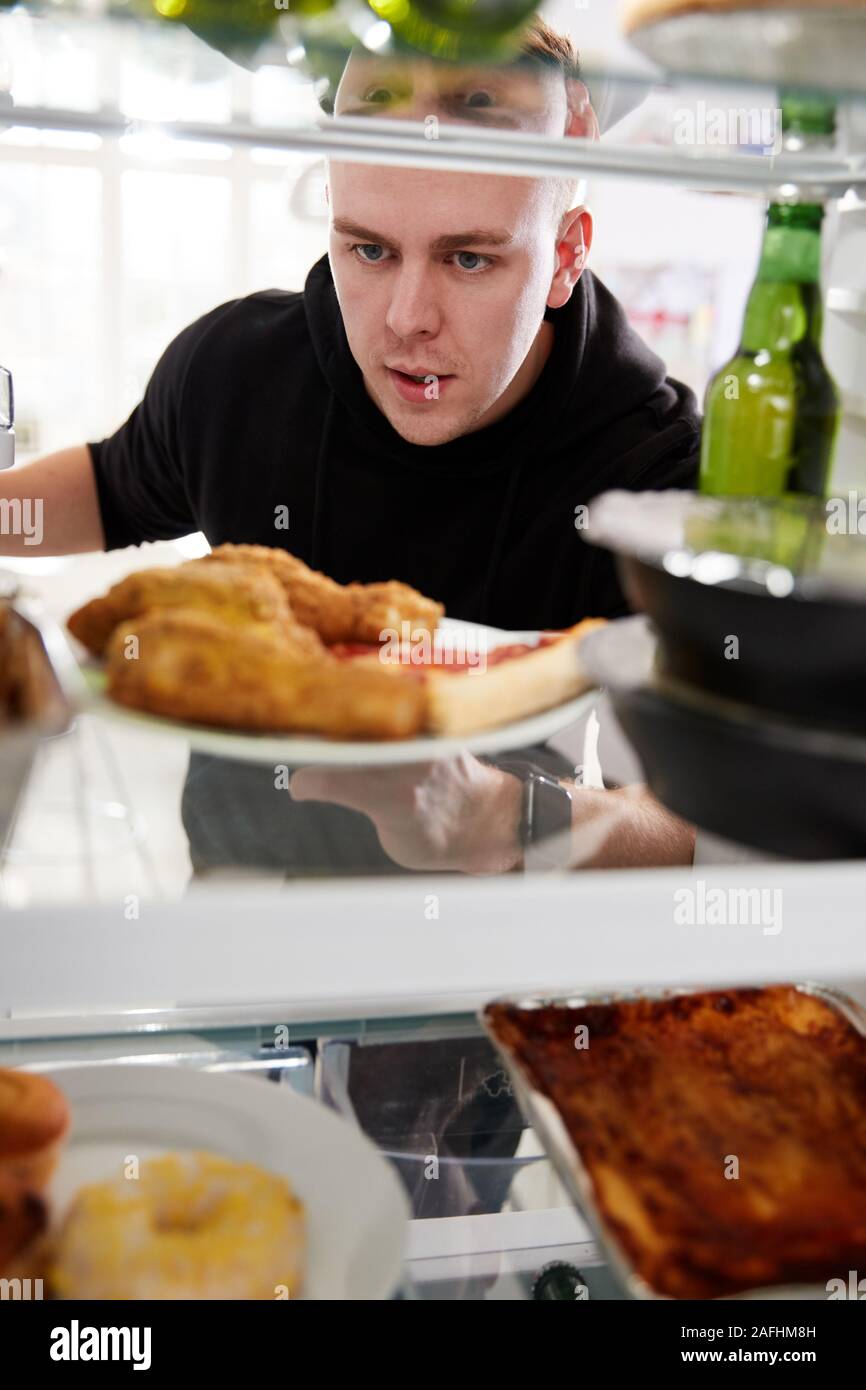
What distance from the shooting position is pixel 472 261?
4.17 feet

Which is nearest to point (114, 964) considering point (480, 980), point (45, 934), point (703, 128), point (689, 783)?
point (45, 934)

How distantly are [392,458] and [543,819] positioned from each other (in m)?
1.04

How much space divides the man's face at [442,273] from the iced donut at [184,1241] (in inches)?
34.8

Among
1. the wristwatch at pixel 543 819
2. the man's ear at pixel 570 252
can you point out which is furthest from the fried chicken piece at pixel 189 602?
the man's ear at pixel 570 252

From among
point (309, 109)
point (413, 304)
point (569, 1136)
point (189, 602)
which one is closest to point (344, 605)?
point (189, 602)

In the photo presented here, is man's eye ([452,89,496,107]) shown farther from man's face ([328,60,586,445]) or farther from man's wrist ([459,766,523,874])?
man's face ([328,60,586,445])

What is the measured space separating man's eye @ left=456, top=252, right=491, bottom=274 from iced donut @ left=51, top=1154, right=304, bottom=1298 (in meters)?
0.93

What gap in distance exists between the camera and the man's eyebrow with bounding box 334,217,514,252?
123cm

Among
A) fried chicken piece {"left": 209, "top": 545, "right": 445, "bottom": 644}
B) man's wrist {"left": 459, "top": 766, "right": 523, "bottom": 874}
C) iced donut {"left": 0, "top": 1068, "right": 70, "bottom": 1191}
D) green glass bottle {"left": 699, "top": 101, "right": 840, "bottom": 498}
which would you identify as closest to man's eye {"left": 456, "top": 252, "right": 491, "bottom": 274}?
green glass bottle {"left": 699, "top": 101, "right": 840, "bottom": 498}

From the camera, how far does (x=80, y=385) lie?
20.7 ft

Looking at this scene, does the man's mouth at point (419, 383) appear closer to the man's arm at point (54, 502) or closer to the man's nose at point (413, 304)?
the man's nose at point (413, 304)
